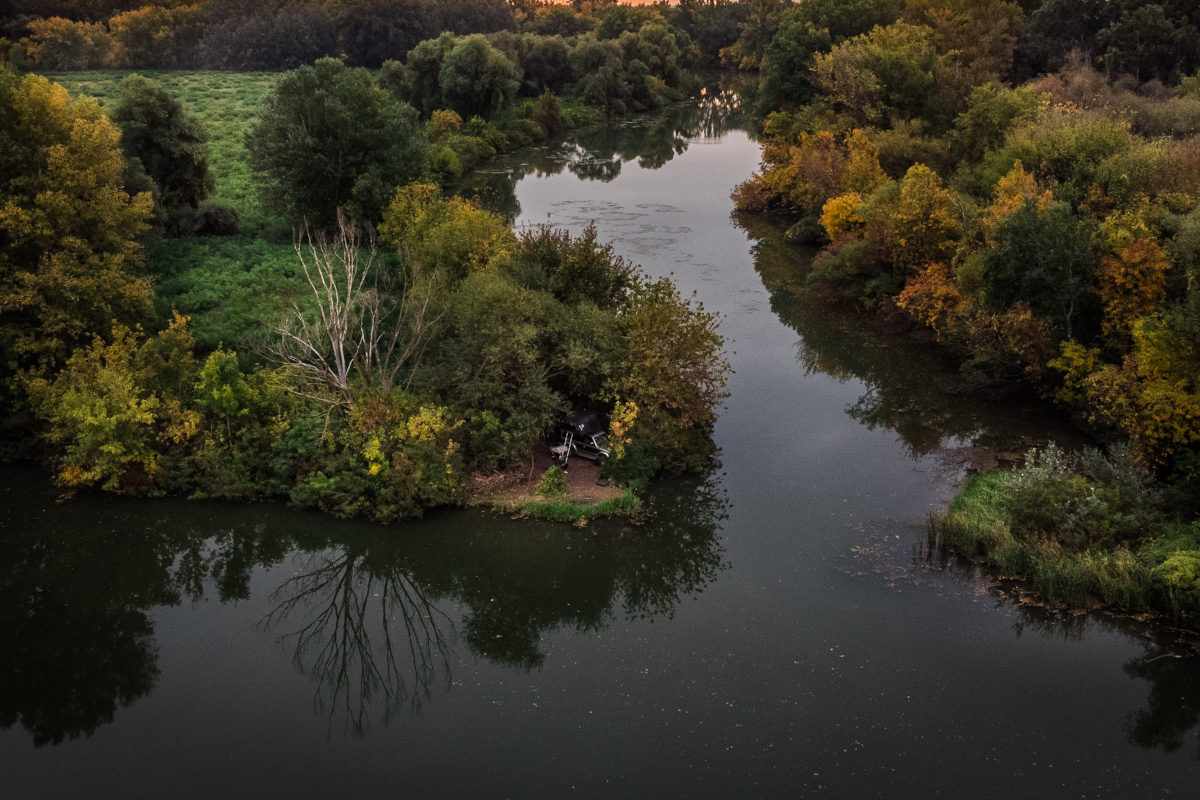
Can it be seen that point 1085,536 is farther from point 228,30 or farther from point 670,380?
point 228,30

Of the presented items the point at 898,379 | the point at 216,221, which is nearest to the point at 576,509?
the point at 898,379

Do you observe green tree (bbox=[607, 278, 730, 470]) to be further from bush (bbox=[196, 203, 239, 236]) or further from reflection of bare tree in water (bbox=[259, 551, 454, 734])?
bush (bbox=[196, 203, 239, 236])

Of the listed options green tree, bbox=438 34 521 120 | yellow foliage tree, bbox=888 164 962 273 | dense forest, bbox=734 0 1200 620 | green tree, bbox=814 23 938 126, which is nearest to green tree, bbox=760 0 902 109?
dense forest, bbox=734 0 1200 620

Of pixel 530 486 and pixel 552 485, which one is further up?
pixel 552 485

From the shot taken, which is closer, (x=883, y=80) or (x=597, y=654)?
(x=597, y=654)

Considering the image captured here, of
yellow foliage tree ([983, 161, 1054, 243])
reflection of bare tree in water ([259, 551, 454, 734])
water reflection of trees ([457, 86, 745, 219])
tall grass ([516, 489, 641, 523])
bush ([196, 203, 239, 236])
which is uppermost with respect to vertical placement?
yellow foliage tree ([983, 161, 1054, 243])

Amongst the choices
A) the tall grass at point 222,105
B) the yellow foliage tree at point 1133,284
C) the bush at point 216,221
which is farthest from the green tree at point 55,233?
the yellow foliage tree at point 1133,284

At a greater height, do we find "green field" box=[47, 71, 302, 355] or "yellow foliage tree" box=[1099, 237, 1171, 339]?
"yellow foliage tree" box=[1099, 237, 1171, 339]

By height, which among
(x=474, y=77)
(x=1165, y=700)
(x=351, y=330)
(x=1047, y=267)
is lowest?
(x=1165, y=700)

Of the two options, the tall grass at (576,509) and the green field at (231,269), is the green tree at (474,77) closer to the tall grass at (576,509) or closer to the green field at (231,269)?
the green field at (231,269)
